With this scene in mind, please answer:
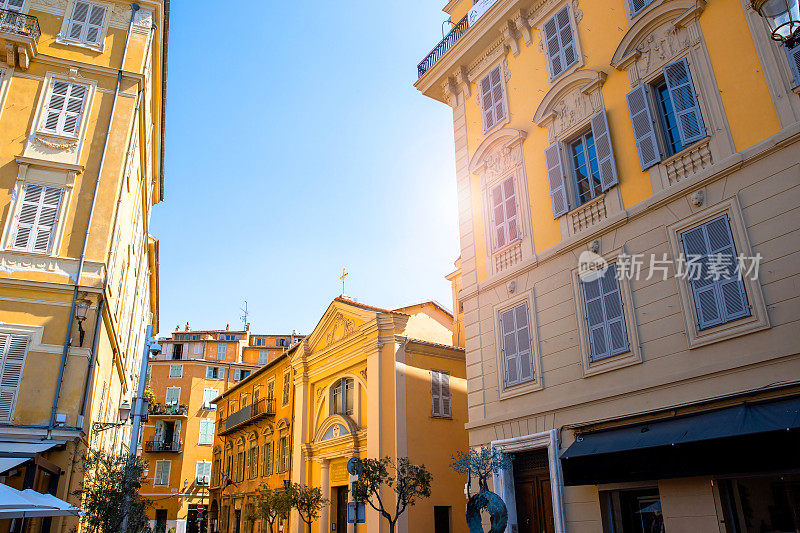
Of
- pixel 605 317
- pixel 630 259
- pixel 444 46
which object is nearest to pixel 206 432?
pixel 444 46

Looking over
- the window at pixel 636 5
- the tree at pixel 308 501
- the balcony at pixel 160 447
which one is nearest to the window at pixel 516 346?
the window at pixel 636 5

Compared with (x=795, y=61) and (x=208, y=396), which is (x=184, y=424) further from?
(x=795, y=61)

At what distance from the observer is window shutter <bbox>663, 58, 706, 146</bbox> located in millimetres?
10312

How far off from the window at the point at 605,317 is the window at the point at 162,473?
145ft

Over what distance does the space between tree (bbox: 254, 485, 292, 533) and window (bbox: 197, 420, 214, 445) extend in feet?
70.3

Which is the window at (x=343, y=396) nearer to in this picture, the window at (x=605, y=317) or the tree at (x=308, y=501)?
the tree at (x=308, y=501)

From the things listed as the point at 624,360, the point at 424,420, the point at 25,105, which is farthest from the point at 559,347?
the point at 25,105

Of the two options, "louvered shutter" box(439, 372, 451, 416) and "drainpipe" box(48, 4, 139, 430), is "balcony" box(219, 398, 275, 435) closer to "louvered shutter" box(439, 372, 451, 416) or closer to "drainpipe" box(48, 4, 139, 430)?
"louvered shutter" box(439, 372, 451, 416)

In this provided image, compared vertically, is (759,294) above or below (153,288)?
below

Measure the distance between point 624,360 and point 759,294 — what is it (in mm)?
2533

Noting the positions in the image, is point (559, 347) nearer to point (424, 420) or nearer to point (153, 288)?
point (424, 420)

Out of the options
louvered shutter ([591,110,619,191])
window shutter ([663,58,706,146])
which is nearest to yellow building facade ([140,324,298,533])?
louvered shutter ([591,110,619,191])

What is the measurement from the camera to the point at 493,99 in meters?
15.5

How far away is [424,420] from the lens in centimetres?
2081
